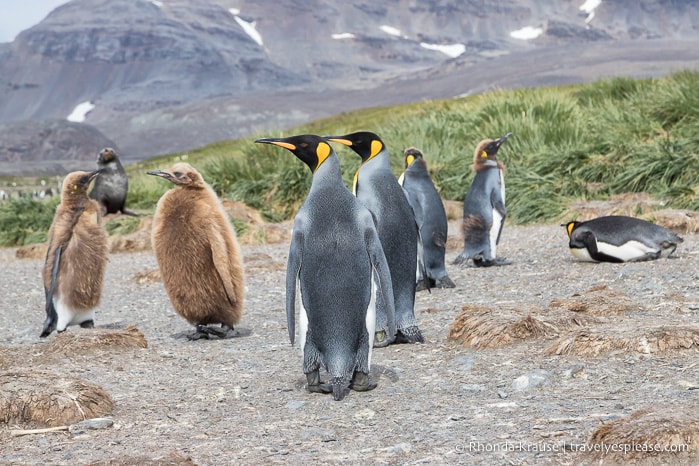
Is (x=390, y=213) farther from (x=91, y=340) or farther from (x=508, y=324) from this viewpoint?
(x=91, y=340)

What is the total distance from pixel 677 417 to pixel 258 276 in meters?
6.19

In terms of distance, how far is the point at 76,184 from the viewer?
6.44 meters

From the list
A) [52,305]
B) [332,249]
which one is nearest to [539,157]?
[52,305]

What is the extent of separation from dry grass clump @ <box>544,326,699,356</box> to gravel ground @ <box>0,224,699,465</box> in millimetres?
35

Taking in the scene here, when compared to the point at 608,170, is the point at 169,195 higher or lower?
higher

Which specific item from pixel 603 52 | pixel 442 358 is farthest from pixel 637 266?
pixel 603 52

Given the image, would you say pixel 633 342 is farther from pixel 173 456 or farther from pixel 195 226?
pixel 195 226

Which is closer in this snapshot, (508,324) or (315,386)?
(315,386)

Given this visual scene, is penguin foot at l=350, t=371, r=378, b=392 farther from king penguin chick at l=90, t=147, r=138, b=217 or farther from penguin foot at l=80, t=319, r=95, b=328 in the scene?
king penguin chick at l=90, t=147, r=138, b=217

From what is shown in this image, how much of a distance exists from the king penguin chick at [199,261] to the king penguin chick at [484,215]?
293 centimetres

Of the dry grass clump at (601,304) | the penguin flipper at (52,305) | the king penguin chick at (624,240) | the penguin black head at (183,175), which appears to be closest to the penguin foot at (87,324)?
the penguin flipper at (52,305)

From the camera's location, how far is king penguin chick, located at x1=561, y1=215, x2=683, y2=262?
7531 mm

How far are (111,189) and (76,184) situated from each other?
25.7ft

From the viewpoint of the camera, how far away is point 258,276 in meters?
9.02
